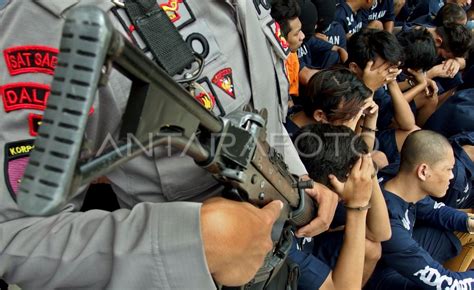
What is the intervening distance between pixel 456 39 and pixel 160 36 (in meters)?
2.48

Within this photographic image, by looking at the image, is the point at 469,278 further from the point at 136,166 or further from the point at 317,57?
the point at 317,57

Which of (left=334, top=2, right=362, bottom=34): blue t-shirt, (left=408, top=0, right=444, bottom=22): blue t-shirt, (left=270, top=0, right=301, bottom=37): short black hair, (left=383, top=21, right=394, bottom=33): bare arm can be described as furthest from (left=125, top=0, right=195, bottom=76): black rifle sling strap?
(left=408, top=0, right=444, bottom=22): blue t-shirt

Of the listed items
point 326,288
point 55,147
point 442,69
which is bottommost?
point 442,69

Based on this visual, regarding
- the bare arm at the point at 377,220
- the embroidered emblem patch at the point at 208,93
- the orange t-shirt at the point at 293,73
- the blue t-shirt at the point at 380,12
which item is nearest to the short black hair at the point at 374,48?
the orange t-shirt at the point at 293,73

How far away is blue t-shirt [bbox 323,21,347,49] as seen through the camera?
283 centimetres

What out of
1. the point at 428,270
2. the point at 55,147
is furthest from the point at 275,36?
the point at 428,270

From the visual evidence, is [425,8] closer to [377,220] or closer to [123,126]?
[377,220]

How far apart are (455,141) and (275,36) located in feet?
4.76

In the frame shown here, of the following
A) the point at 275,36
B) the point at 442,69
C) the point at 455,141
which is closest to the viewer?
the point at 275,36

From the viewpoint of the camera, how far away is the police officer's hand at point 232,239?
52cm

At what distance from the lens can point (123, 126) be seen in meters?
0.43

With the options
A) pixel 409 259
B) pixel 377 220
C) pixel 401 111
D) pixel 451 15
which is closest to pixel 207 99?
pixel 377 220

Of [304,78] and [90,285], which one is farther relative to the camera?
[304,78]

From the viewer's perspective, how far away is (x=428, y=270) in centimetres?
133
